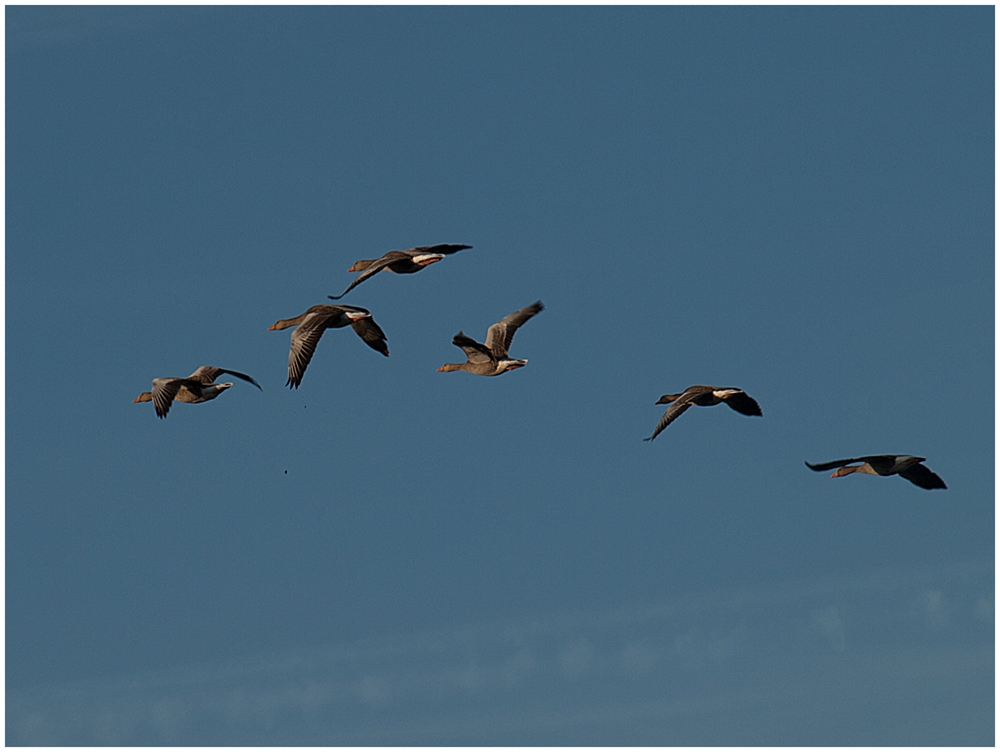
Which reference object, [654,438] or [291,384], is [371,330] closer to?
[291,384]

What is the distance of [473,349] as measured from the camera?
47.7m

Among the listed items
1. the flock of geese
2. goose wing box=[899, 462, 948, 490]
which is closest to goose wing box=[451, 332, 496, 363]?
the flock of geese

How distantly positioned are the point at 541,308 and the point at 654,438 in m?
9.77

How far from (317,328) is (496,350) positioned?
6039mm

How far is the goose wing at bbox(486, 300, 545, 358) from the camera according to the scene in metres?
48.7

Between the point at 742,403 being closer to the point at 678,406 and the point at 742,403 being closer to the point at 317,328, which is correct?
the point at 678,406

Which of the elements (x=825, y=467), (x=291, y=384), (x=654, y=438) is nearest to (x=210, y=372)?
(x=291, y=384)

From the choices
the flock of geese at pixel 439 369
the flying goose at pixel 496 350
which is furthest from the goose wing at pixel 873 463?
the flying goose at pixel 496 350

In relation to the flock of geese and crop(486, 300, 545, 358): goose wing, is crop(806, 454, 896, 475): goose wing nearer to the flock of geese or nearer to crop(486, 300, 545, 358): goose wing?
the flock of geese

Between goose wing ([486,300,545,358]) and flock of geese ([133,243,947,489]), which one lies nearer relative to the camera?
flock of geese ([133,243,947,489])

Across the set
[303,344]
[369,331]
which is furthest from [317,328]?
[369,331]

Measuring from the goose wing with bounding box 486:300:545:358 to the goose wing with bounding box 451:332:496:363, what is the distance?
0.43 meters

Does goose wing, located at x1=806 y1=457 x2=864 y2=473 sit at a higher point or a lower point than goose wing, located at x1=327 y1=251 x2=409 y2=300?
lower

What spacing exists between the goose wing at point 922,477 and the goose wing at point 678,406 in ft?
19.9
